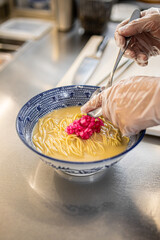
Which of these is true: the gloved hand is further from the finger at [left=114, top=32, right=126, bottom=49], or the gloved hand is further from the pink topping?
the pink topping

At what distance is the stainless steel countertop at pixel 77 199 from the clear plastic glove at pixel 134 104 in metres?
0.20

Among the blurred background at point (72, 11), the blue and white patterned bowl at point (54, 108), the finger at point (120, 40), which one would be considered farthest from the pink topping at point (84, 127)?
the blurred background at point (72, 11)

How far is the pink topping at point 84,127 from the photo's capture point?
37.1 inches

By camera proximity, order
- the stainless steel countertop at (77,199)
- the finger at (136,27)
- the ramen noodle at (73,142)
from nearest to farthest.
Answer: the stainless steel countertop at (77,199) < the ramen noodle at (73,142) < the finger at (136,27)

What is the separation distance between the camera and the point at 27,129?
0.96 m

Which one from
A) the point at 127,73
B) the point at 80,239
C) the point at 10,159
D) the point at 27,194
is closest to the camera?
the point at 80,239

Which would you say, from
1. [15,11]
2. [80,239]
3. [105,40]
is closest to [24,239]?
[80,239]

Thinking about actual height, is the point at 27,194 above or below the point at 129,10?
below

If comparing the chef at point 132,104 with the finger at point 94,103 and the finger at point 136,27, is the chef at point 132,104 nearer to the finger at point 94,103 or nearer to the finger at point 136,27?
the finger at point 94,103

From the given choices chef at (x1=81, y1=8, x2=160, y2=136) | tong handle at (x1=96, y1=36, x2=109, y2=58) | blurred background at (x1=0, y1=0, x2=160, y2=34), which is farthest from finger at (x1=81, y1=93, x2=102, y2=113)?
blurred background at (x1=0, y1=0, x2=160, y2=34)

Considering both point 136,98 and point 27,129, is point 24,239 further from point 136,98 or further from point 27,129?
point 136,98

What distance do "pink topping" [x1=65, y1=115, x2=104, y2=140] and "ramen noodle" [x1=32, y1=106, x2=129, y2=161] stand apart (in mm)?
17

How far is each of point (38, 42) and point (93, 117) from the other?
122cm

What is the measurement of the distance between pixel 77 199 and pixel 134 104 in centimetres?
36
